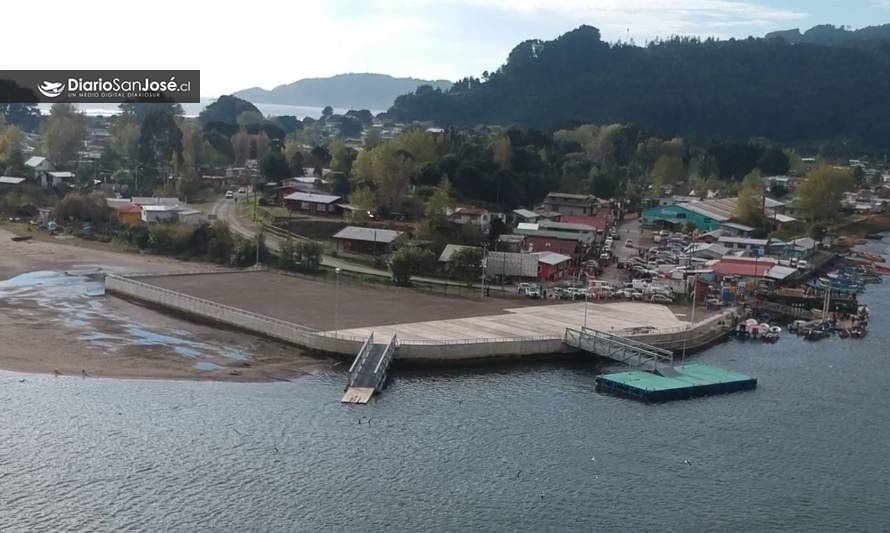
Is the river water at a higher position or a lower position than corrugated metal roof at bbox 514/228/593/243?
lower

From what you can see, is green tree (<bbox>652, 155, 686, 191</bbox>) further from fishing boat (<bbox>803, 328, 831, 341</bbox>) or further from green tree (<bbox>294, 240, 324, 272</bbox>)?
green tree (<bbox>294, 240, 324, 272</bbox>)

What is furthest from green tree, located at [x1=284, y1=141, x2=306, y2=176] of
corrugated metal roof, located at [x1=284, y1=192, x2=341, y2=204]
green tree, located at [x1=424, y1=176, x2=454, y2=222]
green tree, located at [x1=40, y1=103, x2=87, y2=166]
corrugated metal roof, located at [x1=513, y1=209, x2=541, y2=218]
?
green tree, located at [x1=424, y1=176, x2=454, y2=222]

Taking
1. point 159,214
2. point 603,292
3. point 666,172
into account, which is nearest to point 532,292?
point 603,292

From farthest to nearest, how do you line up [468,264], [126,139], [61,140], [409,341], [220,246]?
1. [126,139]
2. [61,140]
3. [220,246]
4. [468,264]
5. [409,341]

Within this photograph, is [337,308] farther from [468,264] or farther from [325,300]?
[468,264]

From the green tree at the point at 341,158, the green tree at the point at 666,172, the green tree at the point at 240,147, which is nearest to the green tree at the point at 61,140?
the green tree at the point at 240,147
